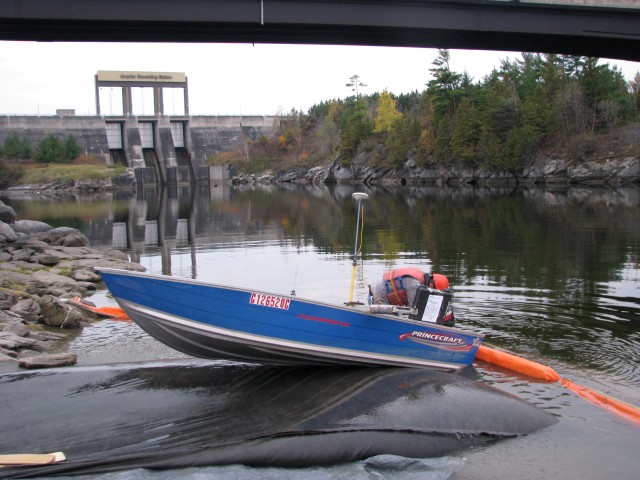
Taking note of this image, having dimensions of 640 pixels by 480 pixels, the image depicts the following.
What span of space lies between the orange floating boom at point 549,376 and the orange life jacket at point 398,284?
1.72 metres

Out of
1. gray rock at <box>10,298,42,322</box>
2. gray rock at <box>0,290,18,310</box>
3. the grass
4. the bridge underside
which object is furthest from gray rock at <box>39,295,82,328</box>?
the grass

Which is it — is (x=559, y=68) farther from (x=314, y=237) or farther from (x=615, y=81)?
(x=314, y=237)

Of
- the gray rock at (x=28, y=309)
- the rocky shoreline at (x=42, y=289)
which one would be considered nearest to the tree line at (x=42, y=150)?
the rocky shoreline at (x=42, y=289)

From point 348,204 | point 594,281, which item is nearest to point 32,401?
point 594,281

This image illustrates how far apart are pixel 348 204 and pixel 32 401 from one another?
133 ft

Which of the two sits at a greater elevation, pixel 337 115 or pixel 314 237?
pixel 337 115

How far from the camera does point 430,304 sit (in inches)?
369

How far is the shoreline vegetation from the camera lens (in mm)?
68688

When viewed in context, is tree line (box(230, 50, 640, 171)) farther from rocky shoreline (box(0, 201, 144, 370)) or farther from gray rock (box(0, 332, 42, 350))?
gray rock (box(0, 332, 42, 350))

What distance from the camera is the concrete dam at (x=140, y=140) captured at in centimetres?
9781

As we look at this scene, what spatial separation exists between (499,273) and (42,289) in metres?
12.0

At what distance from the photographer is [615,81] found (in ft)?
244

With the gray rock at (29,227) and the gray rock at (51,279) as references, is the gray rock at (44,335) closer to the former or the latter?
the gray rock at (51,279)

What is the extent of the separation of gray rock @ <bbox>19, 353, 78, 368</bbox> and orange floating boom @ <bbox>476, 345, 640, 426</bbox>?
21.3ft
